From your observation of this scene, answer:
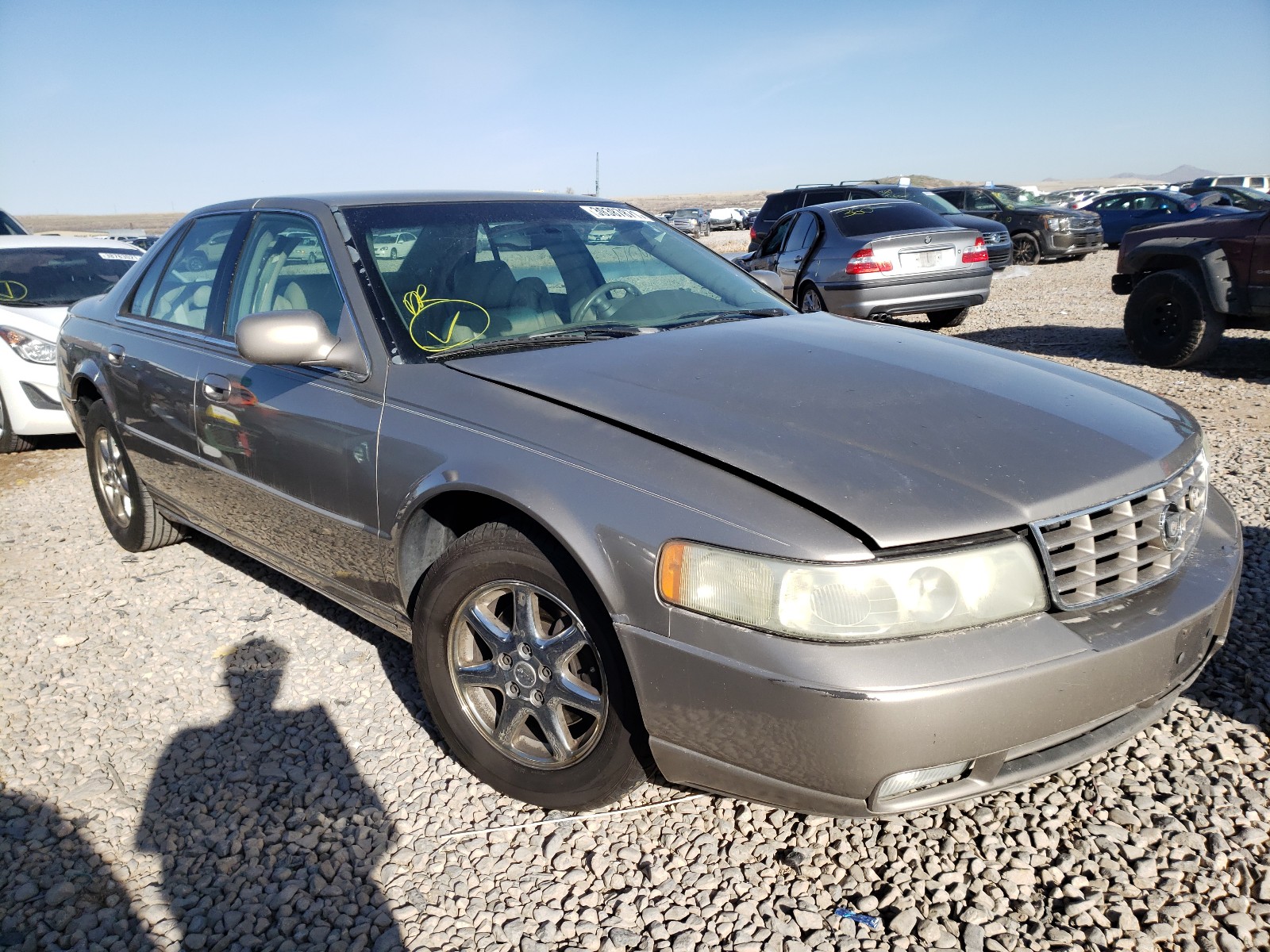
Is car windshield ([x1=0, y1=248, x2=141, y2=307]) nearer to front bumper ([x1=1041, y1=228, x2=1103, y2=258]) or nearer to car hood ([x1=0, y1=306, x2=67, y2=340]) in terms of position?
car hood ([x1=0, y1=306, x2=67, y2=340])

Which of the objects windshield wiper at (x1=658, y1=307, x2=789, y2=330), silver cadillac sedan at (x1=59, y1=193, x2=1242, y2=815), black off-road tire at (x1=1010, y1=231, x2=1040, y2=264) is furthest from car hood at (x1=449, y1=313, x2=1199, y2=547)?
black off-road tire at (x1=1010, y1=231, x2=1040, y2=264)

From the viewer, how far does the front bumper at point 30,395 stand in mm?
6547

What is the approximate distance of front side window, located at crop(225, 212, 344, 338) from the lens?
3014 mm

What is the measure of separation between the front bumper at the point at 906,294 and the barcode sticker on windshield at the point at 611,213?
5.41 metres

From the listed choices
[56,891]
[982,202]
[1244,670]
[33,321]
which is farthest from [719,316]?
[982,202]

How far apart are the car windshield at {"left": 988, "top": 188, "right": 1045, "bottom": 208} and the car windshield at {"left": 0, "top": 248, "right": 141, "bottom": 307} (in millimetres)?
17977

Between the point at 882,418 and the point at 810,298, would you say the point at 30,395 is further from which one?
the point at 810,298

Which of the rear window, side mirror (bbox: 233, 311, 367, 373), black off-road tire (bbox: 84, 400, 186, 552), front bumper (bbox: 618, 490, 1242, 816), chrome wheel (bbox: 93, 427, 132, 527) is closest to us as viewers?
front bumper (bbox: 618, 490, 1242, 816)

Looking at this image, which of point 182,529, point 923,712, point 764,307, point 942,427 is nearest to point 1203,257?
point 764,307

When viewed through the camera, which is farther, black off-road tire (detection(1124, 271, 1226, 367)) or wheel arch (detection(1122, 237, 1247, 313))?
black off-road tire (detection(1124, 271, 1226, 367))

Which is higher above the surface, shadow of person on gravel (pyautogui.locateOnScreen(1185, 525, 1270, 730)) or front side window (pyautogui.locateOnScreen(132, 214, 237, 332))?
front side window (pyautogui.locateOnScreen(132, 214, 237, 332))

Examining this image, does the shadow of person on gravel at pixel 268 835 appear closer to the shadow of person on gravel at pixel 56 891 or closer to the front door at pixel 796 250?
the shadow of person on gravel at pixel 56 891

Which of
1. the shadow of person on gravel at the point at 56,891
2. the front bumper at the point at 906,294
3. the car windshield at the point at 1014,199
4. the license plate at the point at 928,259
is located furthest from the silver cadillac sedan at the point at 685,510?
the car windshield at the point at 1014,199

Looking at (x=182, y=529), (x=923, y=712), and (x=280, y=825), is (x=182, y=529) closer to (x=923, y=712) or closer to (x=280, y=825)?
(x=280, y=825)
